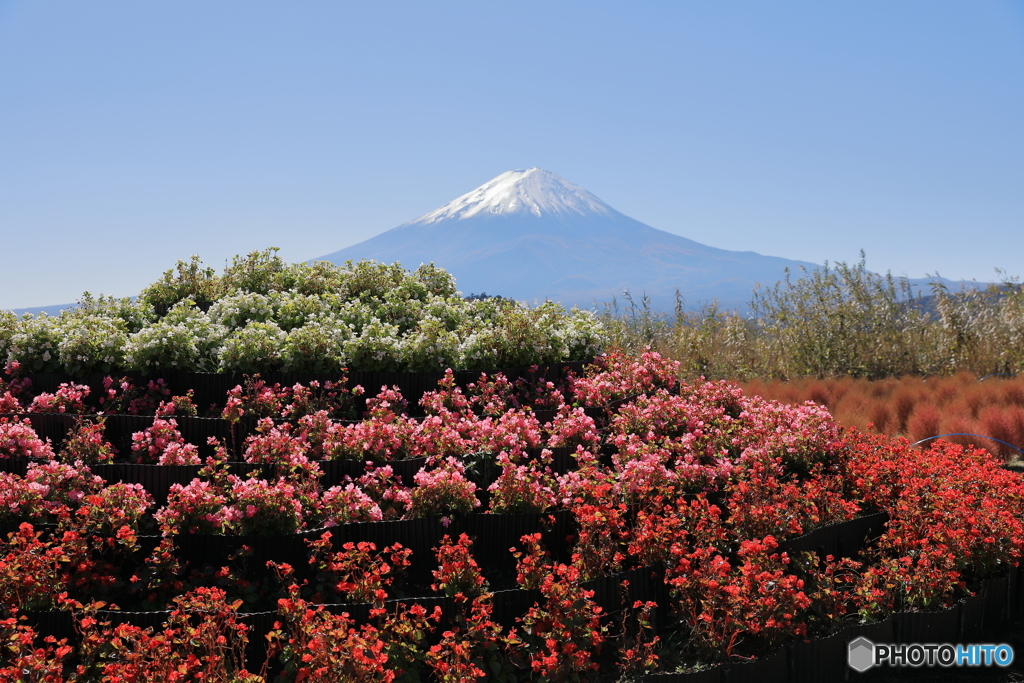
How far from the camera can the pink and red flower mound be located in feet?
11.4

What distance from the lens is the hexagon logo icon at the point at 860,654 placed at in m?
3.69

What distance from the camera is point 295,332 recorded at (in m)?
6.89

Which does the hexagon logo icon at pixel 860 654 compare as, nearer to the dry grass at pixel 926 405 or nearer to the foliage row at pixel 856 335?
the dry grass at pixel 926 405

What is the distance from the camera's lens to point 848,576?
13.4 ft

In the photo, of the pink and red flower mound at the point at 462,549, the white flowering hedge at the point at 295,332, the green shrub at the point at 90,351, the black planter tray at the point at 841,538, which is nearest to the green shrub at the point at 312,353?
the white flowering hedge at the point at 295,332

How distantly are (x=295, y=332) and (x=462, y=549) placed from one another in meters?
3.75

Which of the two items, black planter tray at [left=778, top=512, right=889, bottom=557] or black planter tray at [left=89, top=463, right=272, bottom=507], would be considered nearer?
black planter tray at [left=778, top=512, right=889, bottom=557]

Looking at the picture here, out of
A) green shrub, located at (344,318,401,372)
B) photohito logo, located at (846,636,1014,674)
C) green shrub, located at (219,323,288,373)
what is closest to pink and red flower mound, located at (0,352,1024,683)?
photohito logo, located at (846,636,1014,674)

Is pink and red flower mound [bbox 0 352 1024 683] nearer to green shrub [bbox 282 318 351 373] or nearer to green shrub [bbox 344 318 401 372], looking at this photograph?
green shrub [bbox 282 318 351 373]

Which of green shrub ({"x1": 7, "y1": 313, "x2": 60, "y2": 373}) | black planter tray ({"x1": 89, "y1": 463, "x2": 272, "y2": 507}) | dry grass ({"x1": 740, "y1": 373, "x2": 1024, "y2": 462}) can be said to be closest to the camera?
black planter tray ({"x1": 89, "y1": 463, "x2": 272, "y2": 507})

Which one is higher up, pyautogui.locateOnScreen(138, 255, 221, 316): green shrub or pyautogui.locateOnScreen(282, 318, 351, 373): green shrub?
pyautogui.locateOnScreen(138, 255, 221, 316): green shrub

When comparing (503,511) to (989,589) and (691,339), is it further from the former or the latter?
(691,339)

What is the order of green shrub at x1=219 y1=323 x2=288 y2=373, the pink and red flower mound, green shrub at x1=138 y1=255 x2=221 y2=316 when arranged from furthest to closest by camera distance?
green shrub at x1=138 y1=255 x2=221 y2=316 → green shrub at x1=219 y1=323 x2=288 y2=373 → the pink and red flower mound

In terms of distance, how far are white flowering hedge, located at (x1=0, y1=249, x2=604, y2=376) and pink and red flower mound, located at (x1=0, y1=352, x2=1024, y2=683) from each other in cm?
96
